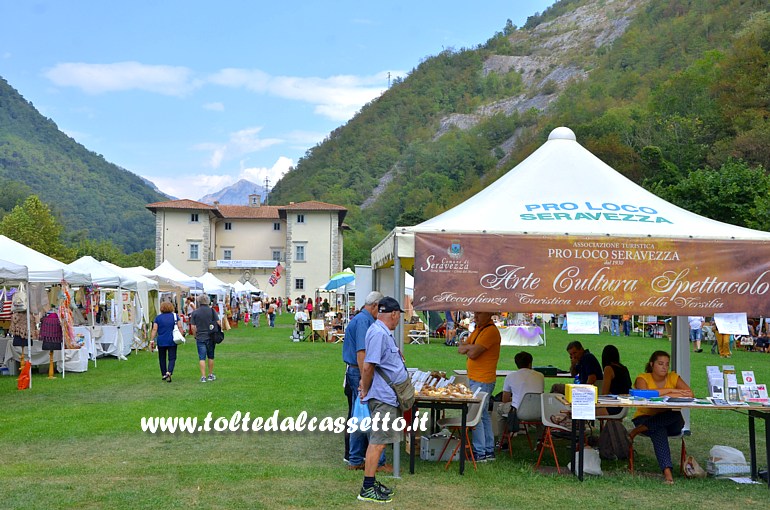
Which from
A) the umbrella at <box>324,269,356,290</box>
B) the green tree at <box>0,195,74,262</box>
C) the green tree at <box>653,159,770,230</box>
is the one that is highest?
the green tree at <box>0,195,74,262</box>

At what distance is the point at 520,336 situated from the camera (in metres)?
26.6

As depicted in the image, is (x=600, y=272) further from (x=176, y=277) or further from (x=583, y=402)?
(x=176, y=277)

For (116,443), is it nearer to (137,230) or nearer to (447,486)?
(447,486)

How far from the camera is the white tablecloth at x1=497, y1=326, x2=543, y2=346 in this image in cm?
2652

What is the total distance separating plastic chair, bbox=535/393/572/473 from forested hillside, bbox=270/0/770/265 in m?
25.8

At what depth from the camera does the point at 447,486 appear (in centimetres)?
685

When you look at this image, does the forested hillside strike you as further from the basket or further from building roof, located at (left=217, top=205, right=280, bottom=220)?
the basket

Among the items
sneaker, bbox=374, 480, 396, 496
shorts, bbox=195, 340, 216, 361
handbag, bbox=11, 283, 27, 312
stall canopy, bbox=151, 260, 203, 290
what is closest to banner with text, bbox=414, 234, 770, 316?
sneaker, bbox=374, 480, 396, 496

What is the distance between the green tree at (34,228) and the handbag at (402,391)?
66.7 meters

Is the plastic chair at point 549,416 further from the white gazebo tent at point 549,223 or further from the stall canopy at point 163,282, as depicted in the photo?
the stall canopy at point 163,282

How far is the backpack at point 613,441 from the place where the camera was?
26.7 feet

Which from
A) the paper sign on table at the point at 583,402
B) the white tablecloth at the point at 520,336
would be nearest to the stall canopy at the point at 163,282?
the white tablecloth at the point at 520,336

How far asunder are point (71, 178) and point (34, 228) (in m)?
65.9

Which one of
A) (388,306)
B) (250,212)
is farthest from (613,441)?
(250,212)
